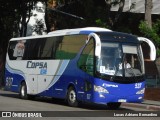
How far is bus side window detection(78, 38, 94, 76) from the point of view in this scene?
64.7 ft

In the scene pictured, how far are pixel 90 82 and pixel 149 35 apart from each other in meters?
8.32

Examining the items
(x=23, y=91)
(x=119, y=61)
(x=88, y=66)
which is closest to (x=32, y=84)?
(x=23, y=91)

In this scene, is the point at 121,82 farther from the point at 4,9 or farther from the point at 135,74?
the point at 4,9

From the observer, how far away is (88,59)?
1998cm

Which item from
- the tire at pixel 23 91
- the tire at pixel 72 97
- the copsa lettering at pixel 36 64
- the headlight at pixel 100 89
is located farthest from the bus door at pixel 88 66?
the tire at pixel 23 91

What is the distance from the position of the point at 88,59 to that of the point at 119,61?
1262mm

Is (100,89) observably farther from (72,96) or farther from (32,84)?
(32,84)

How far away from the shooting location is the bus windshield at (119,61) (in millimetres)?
19406

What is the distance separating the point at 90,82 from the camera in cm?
1975

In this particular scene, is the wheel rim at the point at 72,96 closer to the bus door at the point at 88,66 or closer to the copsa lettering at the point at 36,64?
the bus door at the point at 88,66

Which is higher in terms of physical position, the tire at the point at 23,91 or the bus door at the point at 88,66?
the bus door at the point at 88,66

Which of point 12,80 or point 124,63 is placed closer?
point 124,63

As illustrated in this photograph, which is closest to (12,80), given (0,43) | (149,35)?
(149,35)

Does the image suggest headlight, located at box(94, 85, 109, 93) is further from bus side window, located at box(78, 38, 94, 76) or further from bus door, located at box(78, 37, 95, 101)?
bus side window, located at box(78, 38, 94, 76)
